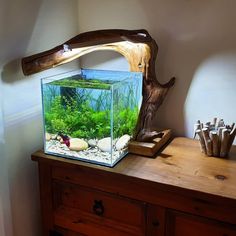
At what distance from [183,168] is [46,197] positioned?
61 centimetres

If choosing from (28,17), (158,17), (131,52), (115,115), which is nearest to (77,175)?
(115,115)

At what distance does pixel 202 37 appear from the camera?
1489mm

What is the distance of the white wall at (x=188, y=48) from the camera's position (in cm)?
145

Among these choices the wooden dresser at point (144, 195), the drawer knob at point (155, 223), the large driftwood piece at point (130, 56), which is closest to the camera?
the wooden dresser at point (144, 195)

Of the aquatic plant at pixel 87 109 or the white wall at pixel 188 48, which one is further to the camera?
the white wall at pixel 188 48

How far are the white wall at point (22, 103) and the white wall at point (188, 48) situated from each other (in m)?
0.26

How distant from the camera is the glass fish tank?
1307 mm

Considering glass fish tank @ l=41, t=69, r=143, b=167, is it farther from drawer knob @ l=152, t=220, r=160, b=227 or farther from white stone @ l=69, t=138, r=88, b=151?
drawer knob @ l=152, t=220, r=160, b=227

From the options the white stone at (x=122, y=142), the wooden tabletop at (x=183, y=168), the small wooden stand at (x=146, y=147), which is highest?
the white stone at (x=122, y=142)

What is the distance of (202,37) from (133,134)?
527mm

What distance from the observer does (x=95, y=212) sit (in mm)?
1393

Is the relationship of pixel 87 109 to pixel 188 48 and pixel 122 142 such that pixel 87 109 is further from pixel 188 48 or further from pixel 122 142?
pixel 188 48

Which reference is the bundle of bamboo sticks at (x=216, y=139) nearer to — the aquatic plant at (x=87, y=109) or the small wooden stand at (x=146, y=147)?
the small wooden stand at (x=146, y=147)

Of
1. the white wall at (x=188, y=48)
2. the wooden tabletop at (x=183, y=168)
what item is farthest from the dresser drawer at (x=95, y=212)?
the white wall at (x=188, y=48)
